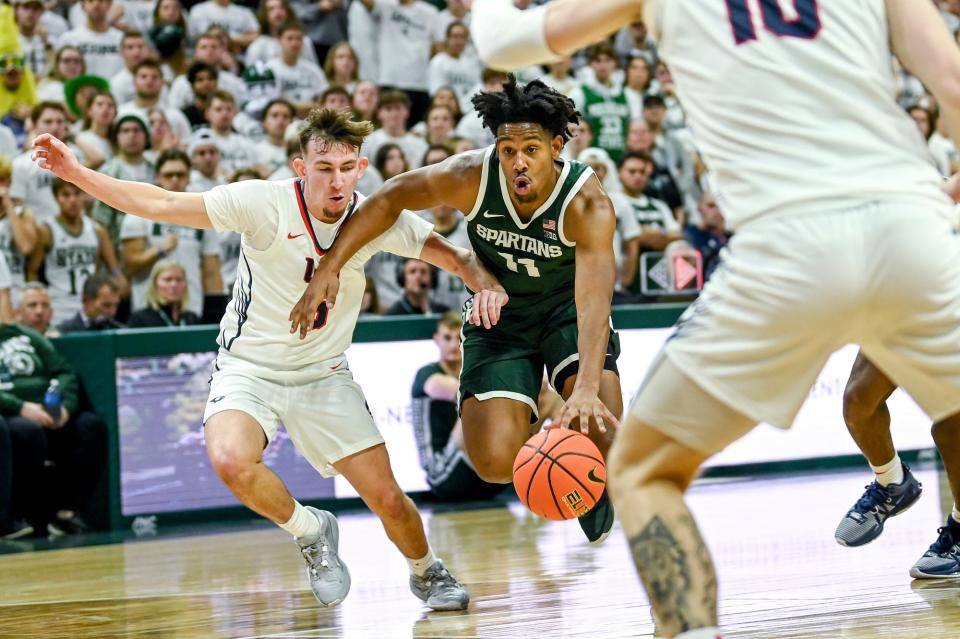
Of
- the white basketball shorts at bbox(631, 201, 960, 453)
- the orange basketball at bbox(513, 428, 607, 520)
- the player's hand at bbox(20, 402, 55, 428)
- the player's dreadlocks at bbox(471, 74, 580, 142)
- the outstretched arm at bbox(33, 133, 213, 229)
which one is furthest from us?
the player's hand at bbox(20, 402, 55, 428)

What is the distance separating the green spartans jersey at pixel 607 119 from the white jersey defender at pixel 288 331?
717 cm

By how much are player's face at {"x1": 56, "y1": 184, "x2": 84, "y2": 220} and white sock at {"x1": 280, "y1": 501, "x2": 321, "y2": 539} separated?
17.5ft

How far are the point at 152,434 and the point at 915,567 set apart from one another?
230 inches

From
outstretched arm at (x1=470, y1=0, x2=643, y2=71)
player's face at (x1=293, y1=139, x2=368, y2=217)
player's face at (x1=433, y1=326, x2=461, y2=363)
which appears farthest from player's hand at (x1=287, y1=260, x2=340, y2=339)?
player's face at (x1=433, y1=326, x2=461, y2=363)

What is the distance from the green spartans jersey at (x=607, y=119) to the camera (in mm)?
13305

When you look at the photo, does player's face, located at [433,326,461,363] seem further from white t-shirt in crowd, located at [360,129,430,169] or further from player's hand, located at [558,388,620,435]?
player's hand, located at [558,388,620,435]

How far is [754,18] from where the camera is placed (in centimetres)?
331

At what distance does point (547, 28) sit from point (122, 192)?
294 cm

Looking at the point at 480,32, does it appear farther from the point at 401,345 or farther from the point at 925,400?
the point at 401,345

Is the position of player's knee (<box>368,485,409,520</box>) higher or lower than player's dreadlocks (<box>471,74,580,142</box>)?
lower

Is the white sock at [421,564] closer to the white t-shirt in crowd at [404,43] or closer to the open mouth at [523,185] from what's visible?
the open mouth at [523,185]

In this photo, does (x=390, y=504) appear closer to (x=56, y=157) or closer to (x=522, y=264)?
(x=522, y=264)

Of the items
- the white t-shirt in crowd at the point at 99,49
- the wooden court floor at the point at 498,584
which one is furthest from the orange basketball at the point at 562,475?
the white t-shirt in crowd at the point at 99,49

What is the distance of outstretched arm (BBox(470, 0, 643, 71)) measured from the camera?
351cm
